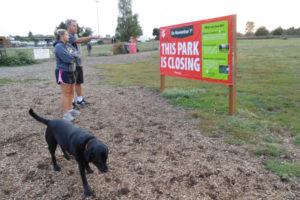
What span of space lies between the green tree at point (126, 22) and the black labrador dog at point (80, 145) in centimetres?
6659

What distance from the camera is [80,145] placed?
2.40 m

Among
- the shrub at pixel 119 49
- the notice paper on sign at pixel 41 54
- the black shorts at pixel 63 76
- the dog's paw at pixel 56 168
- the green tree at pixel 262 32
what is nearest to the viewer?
the dog's paw at pixel 56 168

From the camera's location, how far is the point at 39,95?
7.43 meters

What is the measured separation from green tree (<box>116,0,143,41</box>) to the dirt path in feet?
212

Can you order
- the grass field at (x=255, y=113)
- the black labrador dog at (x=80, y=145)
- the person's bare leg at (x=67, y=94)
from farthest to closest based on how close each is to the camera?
1. the person's bare leg at (x=67, y=94)
2. the grass field at (x=255, y=113)
3. the black labrador dog at (x=80, y=145)

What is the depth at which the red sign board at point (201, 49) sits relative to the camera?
482cm

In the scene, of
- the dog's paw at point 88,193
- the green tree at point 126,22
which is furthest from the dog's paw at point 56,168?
the green tree at point 126,22

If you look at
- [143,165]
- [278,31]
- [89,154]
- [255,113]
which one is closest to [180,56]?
[255,113]

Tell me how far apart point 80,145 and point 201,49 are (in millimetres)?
4069

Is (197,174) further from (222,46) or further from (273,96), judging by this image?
(273,96)

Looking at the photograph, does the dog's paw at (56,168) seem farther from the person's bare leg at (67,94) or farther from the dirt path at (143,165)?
the person's bare leg at (67,94)

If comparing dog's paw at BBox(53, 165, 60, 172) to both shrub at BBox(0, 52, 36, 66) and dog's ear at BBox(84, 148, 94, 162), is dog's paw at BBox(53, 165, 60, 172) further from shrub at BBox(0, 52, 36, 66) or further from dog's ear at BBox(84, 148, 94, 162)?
shrub at BBox(0, 52, 36, 66)

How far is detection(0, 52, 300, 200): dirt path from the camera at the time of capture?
8.66 ft

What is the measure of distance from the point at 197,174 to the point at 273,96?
448 centimetres
